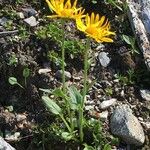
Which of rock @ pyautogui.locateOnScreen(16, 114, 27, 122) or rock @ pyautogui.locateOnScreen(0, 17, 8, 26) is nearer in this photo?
rock @ pyautogui.locateOnScreen(16, 114, 27, 122)

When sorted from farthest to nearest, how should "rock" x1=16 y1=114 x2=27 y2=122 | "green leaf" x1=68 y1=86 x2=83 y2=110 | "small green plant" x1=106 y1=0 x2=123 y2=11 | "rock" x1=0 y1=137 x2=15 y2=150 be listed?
"small green plant" x1=106 y1=0 x2=123 y2=11, "rock" x1=16 y1=114 x2=27 y2=122, "green leaf" x1=68 y1=86 x2=83 y2=110, "rock" x1=0 y1=137 x2=15 y2=150

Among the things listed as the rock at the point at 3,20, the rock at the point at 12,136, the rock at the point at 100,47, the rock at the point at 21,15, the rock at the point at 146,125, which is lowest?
the rock at the point at 12,136

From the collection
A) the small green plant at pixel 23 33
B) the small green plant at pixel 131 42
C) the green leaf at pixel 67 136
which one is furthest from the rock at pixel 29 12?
the green leaf at pixel 67 136

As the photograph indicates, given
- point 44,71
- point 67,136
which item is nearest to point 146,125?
point 67,136

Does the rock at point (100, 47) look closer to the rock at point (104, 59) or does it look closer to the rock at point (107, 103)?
the rock at point (104, 59)

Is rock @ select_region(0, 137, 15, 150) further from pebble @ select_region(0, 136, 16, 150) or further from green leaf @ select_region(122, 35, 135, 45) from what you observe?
green leaf @ select_region(122, 35, 135, 45)

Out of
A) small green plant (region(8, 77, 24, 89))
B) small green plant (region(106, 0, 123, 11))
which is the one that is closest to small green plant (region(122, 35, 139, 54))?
small green plant (region(106, 0, 123, 11))


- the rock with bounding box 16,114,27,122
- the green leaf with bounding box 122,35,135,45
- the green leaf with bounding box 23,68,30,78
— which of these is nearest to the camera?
the rock with bounding box 16,114,27,122
